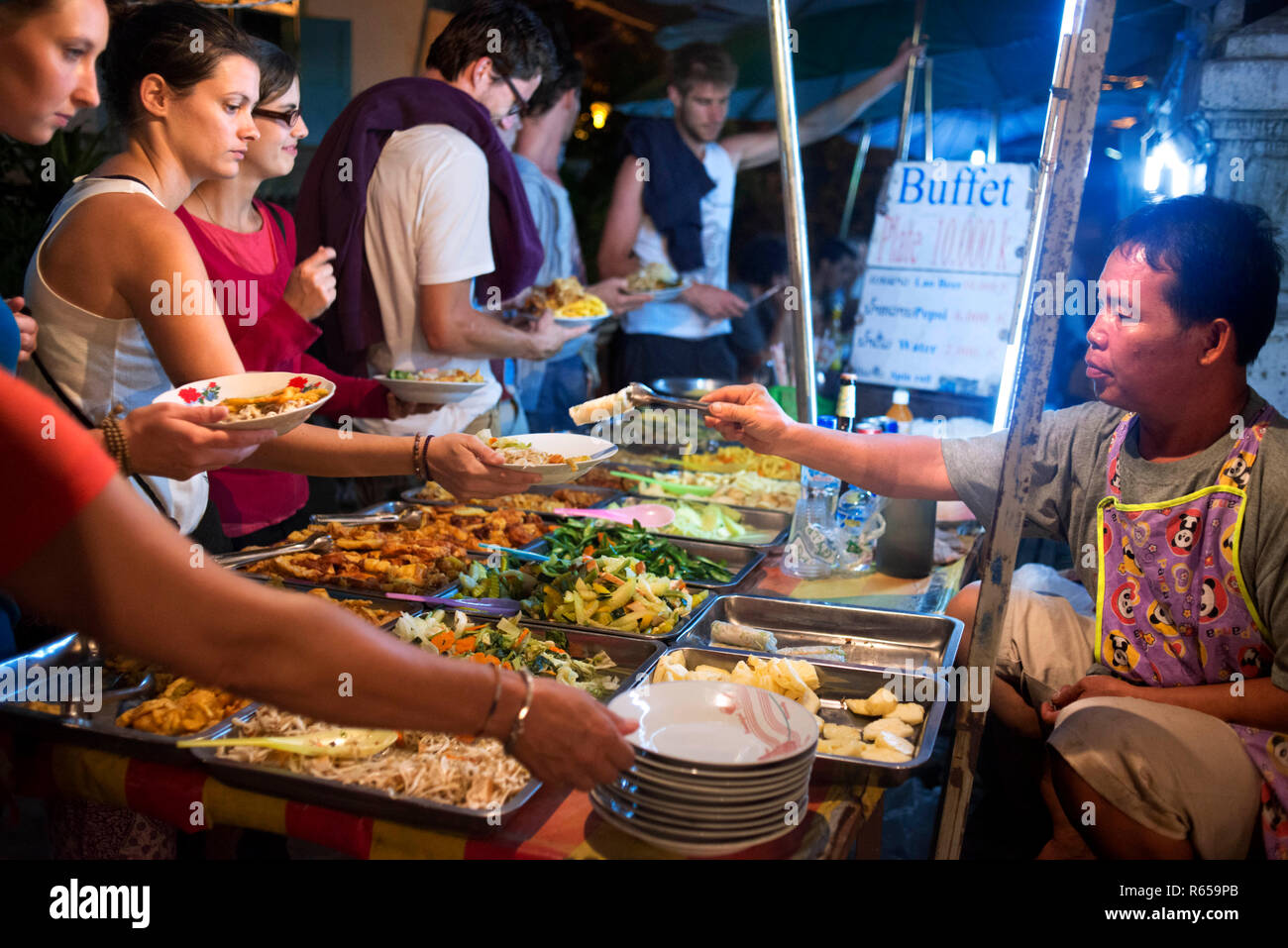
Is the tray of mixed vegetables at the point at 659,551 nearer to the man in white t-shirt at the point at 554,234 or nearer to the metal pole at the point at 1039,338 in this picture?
the metal pole at the point at 1039,338

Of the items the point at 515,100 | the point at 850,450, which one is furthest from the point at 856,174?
the point at 850,450

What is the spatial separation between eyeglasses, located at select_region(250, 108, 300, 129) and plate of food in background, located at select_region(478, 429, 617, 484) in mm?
1216

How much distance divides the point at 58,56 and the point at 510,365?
3.27 m

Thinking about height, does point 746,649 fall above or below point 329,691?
below

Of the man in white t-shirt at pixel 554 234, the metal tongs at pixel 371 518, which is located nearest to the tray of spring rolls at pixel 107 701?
the metal tongs at pixel 371 518

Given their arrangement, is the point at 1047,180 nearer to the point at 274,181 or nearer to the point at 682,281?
the point at 682,281

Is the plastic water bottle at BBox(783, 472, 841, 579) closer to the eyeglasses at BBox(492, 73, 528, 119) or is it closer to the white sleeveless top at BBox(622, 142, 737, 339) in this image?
the eyeglasses at BBox(492, 73, 528, 119)

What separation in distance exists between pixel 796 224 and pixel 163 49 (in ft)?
6.15

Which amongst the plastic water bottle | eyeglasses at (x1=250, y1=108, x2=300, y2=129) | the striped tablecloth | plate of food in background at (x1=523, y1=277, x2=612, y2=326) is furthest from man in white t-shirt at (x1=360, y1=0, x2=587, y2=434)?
the striped tablecloth

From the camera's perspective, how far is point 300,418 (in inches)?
76.0

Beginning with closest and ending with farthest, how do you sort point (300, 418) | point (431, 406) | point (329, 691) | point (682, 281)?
point (329, 691)
point (300, 418)
point (431, 406)
point (682, 281)

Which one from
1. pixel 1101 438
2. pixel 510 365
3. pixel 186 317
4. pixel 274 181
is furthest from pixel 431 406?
pixel 274 181

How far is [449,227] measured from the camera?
3270 mm
